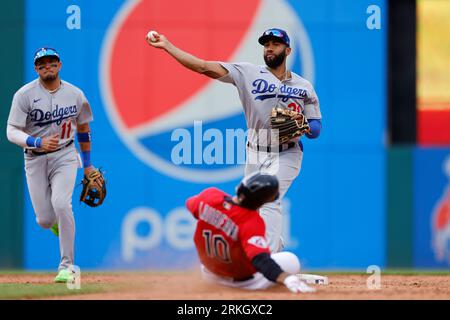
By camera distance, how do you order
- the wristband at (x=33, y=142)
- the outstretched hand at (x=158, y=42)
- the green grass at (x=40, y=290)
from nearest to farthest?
the green grass at (x=40, y=290) → the outstretched hand at (x=158, y=42) → the wristband at (x=33, y=142)

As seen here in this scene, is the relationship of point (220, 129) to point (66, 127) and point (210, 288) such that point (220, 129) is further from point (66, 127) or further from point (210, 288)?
point (210, 288)

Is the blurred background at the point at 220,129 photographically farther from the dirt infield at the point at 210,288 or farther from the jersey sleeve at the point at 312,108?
the jersey sleeve at the point at 312,108

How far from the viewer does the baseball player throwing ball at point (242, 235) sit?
575 cm

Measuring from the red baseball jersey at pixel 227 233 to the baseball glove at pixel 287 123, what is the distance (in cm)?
114

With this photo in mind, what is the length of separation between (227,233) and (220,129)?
573cm

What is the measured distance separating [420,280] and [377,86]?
4147 mm

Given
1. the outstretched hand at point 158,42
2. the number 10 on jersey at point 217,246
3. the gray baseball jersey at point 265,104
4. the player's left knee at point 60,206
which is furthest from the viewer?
the player's left knee at point 60,206

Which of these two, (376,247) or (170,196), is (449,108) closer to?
(376,247)

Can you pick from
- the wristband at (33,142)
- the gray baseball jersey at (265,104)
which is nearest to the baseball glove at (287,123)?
the gray baseball jersey at (265,104)

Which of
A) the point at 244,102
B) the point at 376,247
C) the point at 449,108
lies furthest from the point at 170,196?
the point at 244,102

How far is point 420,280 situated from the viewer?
27.1 feet

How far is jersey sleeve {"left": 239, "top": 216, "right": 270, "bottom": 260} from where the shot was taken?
18.9 ft
